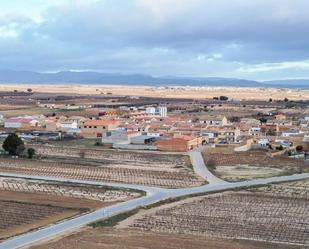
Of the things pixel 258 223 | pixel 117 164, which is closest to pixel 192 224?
pixel 258 223

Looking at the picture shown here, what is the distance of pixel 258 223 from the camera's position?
27.7m

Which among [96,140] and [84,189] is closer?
[84,189]

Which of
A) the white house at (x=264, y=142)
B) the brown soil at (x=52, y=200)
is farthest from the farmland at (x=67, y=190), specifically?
the white house at (x=264, y=142)

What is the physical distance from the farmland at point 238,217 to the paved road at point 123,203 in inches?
58.0

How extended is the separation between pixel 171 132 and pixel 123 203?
A: 112ft

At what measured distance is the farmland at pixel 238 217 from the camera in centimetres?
2570

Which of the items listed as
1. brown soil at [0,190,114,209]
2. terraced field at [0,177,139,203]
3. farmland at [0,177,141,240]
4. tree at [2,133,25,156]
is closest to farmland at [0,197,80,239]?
farmland at [0,177,141,240]

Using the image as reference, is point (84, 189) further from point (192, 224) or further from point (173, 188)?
point (192, 224)

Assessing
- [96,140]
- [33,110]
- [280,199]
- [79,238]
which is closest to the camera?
[79,238]

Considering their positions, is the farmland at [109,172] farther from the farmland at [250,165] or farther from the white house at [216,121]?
the white house at [216,121]

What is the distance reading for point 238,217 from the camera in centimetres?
2886

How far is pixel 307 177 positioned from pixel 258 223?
1484 cm

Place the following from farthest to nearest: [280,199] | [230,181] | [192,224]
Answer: [230,181] < [280,199] < [192,224]

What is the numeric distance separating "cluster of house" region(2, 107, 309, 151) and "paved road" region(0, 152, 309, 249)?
11653mm
